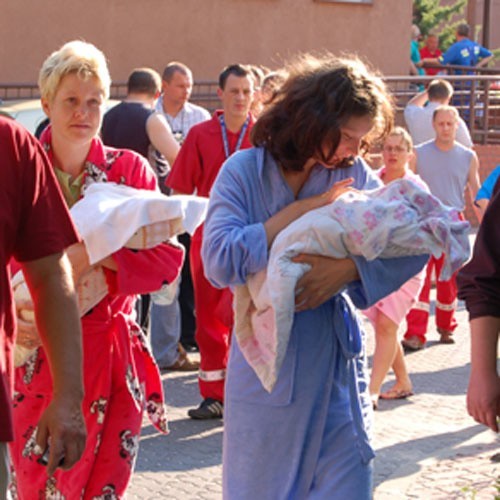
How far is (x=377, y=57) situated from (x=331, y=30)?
112cm

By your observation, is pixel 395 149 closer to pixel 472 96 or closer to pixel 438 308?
pixel 438 308

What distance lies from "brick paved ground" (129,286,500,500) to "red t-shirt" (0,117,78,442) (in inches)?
106

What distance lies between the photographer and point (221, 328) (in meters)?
8.26

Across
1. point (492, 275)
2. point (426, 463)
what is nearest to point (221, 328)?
point (426, 463)

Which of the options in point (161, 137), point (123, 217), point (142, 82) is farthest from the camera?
point (142, 82)

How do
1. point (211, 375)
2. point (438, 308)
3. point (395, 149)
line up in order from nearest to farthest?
point (211, 375), point (395, 149), point (438, 308)

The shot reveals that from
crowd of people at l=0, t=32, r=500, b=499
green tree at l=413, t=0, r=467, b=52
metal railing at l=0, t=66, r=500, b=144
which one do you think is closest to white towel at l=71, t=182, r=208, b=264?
crowd of people at l=0, t=32, r=500, b=499

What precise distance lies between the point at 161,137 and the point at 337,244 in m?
5.12

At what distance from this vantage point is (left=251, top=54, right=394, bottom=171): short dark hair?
412 cm

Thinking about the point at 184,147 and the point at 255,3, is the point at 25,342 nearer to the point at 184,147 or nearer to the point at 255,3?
the point at 184,147

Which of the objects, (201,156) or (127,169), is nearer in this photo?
(127,169)

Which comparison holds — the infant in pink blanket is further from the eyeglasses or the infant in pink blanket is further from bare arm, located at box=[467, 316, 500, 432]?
the eyeglasses

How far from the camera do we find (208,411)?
26.0 feet

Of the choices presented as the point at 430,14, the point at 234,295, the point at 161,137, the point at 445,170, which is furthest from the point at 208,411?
the point at 430,14
